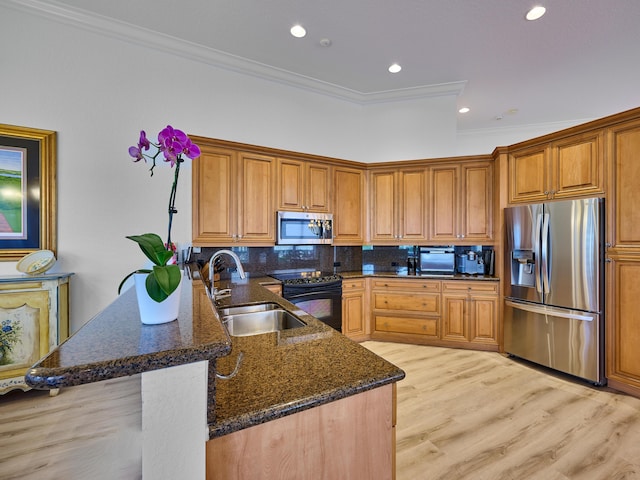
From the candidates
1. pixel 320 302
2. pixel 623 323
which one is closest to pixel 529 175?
pixel 623 323

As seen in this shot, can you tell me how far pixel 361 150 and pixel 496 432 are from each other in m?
3.52

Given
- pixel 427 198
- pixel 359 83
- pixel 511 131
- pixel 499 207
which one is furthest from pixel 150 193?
pixel 511 131

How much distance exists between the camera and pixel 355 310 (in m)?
3.68

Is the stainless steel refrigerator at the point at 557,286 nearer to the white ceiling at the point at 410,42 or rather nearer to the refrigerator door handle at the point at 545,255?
the refrigerator door handle at the point at 545,255

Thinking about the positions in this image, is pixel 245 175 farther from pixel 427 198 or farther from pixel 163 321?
pixel 163 321

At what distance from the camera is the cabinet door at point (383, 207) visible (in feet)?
12.9

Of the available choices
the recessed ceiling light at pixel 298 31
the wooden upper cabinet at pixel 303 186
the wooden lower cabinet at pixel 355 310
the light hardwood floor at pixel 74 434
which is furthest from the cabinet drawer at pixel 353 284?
the recessed ceiling light at pixel 298 31

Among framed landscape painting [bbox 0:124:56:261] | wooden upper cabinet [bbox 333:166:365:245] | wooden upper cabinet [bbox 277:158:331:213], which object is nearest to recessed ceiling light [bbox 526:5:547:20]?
wooden upper cabinet [bbox 333:166:365:245]

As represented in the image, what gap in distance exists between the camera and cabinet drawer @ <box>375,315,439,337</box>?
3562 mm

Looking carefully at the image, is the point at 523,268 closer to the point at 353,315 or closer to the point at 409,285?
the point at 409,285

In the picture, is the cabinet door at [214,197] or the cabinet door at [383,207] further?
the cabinet door at [383,207]

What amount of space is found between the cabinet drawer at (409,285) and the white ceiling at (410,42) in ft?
8.38

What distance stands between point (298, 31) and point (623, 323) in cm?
409

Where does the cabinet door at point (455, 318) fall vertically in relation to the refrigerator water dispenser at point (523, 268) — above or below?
below
